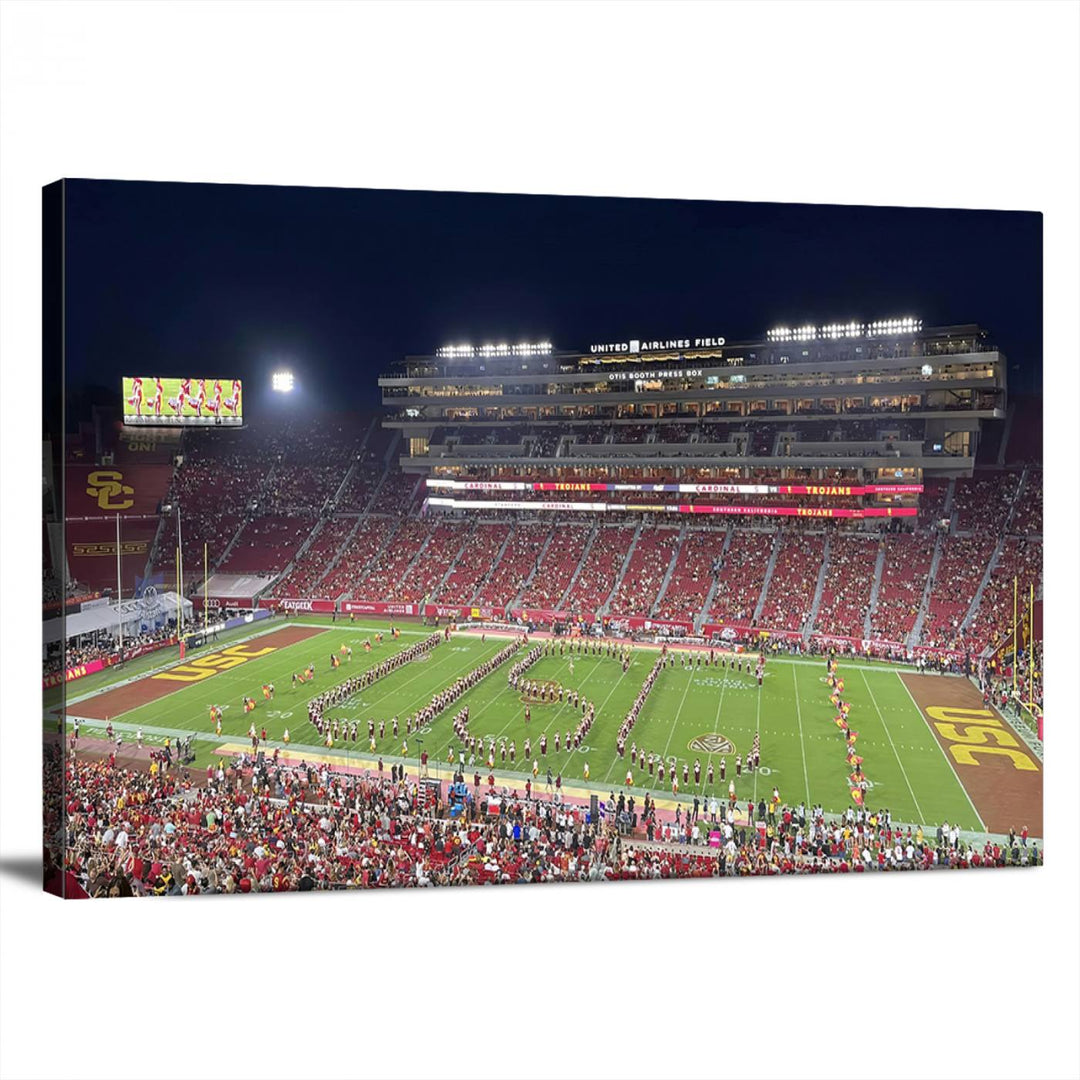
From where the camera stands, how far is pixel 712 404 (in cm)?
2295

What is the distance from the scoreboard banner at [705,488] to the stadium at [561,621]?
9cm

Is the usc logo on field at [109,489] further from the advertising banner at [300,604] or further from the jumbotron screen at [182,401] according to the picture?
the advertising banner at [300,604]

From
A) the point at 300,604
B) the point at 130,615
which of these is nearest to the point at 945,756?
the point at 130,615

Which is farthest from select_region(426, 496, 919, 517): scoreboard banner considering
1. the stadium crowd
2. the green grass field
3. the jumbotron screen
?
the stadium crowd

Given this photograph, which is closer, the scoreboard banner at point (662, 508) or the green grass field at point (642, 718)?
the green grass field at point (642, 718)

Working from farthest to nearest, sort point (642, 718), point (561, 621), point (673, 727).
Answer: point (561, 621)
point (642, 718)
point (673, 727)

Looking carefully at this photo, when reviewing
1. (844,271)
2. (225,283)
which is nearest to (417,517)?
(225,283)

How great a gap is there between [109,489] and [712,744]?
1143 cm

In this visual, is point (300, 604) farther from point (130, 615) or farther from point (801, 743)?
point (801, 743)

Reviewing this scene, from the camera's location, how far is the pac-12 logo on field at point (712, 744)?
18.5 metres

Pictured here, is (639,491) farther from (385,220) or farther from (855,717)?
(385,220)

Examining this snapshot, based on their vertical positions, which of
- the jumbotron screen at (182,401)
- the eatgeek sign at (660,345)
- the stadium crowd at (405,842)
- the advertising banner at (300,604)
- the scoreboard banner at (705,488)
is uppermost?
the eatgeek sign at (660,345)

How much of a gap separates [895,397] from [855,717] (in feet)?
22.0

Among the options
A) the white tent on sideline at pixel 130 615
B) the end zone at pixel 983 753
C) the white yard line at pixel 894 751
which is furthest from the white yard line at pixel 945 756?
the white tent on sideline at pixel 130 615
